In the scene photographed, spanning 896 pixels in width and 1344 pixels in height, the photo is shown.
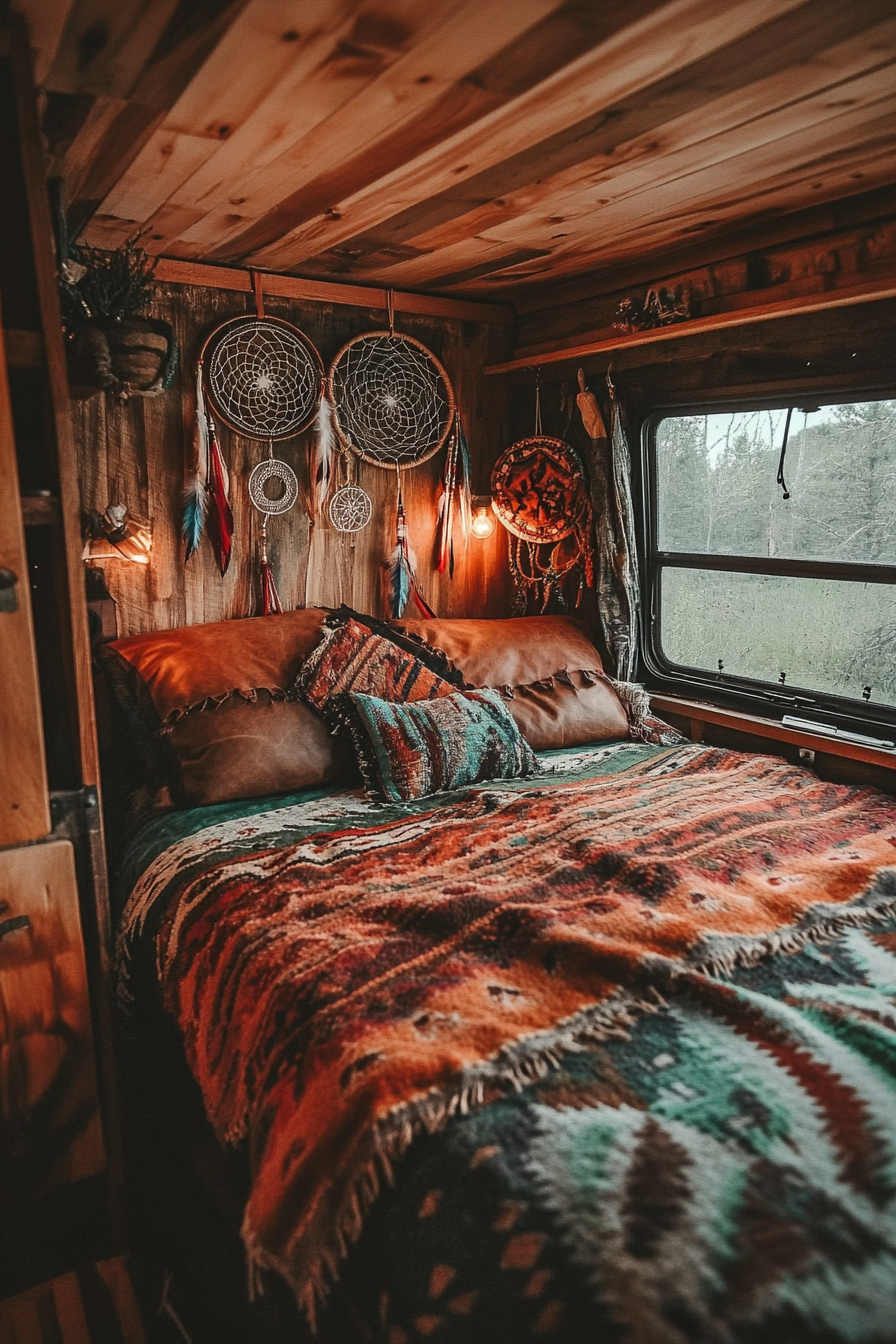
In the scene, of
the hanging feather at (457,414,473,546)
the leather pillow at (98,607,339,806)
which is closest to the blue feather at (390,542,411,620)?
the hanging feather at (457,414,473,546)

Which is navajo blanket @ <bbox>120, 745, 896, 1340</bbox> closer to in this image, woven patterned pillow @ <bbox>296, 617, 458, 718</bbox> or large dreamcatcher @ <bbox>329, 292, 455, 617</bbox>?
woven patterned pillow @ <bbox>296, 617, 458, 718</bbox>

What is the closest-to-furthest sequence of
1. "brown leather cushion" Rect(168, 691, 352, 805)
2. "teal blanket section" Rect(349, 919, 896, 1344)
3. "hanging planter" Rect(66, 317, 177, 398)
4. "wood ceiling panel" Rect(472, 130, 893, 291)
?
1. "teal blanket section" Rect(349, 919, 896, 1344)
2. "hanging planter" Rect(66, 317, 177, 398)
3. "wood ceiling panel" Rect(472, 130, 893, 291)
4. "brown leather cushion" Rect(168, 691, 352, 805)

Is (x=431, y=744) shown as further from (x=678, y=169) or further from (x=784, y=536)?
(x=678, y=169)

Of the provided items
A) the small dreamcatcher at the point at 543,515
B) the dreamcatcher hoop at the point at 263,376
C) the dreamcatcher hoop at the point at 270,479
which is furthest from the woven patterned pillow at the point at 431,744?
the dreamcatcher hoop at the point at 263,376

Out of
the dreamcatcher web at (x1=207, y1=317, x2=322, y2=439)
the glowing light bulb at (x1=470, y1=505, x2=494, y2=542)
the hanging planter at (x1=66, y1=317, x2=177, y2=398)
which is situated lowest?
the glowing light bulb at (x1=470, y1=505, x2=494, y2=542)

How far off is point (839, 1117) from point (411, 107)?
1872 mm

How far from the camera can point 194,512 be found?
9.89 feet

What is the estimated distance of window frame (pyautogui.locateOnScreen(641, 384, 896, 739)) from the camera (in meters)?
2.67

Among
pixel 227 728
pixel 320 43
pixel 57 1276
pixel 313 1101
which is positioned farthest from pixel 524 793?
pixel 320 43

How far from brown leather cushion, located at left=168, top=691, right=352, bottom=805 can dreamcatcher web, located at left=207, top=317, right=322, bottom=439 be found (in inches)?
41.9

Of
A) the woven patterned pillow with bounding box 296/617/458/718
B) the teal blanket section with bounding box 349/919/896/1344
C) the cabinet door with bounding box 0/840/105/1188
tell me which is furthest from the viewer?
the woven patterned pillow with bounding box 296/617/458/718

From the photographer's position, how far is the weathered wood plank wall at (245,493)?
9.66 feet

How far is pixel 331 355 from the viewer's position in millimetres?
3281

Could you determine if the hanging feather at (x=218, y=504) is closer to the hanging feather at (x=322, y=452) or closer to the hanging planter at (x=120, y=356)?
the hanging feather at (x=322, y=452)
